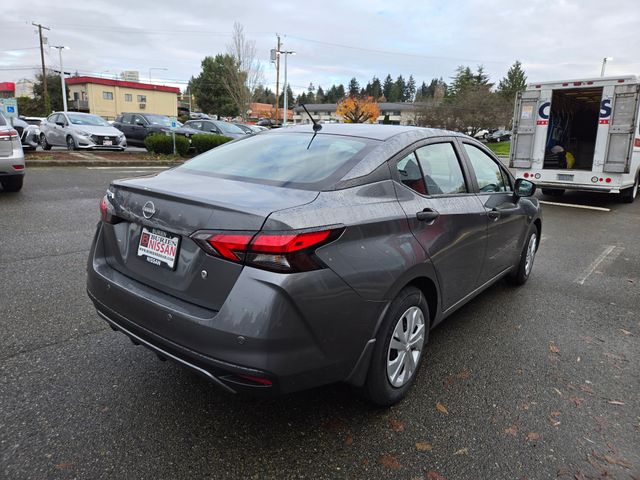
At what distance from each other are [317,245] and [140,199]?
3.40ft

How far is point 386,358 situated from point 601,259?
5250mm

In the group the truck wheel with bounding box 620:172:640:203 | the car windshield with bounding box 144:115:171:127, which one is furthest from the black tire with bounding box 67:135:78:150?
the truck wheel with bounding box 620:172:640:203

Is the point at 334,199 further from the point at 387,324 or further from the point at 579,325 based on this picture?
the point at 579,325

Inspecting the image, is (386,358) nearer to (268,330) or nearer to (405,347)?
(405,347)

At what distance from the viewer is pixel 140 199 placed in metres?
2.51

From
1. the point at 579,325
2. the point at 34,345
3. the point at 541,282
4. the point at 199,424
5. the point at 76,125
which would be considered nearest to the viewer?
the point at 199,424

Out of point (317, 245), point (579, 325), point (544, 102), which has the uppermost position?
point (544, 102)

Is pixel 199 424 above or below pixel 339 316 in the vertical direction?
below

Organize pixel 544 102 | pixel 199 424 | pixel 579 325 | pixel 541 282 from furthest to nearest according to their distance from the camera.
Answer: pixel 544 102, pixel 541 282, pixel 579 325, pixel 199 424

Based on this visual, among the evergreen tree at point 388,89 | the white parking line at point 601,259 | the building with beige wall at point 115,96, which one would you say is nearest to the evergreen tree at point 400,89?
the evergreen tree at point 388,89

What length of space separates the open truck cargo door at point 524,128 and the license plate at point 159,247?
11187 millimetres

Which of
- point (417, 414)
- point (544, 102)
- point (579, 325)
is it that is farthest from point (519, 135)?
point (417, 414)

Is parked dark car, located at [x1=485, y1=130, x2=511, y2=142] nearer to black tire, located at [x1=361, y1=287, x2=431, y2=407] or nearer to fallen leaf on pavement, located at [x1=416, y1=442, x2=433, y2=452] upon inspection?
black tire, located at [x1=361, y1=287, x2=431, y2=407]

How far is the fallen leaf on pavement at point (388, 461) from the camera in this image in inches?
91.4
